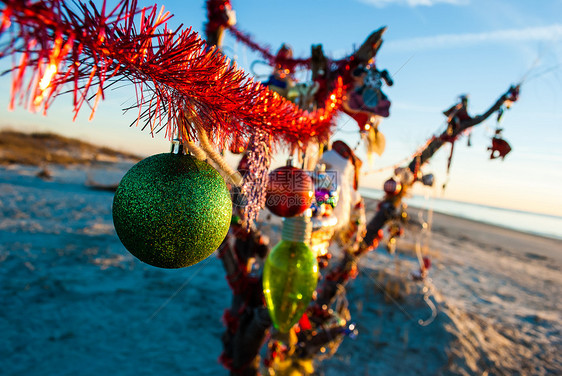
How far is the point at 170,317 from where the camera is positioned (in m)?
3.85

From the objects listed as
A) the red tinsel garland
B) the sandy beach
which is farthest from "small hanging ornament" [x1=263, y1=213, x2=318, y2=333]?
the sandy beach

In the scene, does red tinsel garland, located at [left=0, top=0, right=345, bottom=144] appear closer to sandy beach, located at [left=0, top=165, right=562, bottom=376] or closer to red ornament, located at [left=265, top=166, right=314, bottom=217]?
red ornament, located at [left=265, top=166, right=314, bottom=217]

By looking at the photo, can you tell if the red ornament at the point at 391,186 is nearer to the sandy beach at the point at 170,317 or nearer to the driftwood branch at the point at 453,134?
the driftwood branch at the point at 453,134

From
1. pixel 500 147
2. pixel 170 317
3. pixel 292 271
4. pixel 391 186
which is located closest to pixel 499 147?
pixel 500 147

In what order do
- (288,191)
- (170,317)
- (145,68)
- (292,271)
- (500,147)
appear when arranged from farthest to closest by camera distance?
(170,317)
(500,147)
(292,271)
(288,191)
(145,68)

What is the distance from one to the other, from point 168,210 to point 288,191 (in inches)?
19.1

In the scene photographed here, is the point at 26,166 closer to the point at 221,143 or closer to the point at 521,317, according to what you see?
the point at 221,143

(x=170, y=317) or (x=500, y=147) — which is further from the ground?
(x=500, y=147)

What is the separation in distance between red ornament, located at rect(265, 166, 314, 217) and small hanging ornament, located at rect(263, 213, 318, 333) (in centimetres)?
16

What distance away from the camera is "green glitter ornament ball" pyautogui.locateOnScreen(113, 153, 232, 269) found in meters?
0.65

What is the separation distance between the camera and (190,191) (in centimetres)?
67

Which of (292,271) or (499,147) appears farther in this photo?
(499,147)

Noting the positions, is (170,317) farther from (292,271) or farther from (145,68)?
(145,68)

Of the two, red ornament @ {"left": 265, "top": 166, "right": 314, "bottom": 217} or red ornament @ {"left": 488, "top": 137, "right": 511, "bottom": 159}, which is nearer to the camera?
red ornament @ {"left": 265, "top": 166, "right": 314, "bottom": 217}
